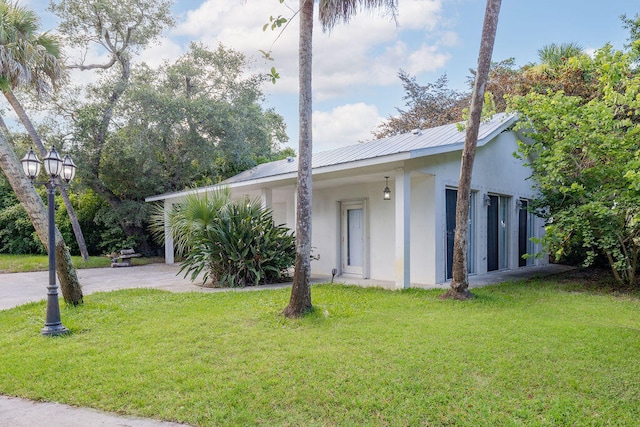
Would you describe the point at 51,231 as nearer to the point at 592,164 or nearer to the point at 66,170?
the point at 66,170

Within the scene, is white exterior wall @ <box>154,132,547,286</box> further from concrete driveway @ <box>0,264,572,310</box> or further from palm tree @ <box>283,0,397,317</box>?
palm tree @ <box>283,0,397,317</box>

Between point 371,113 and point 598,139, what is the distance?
684 inches

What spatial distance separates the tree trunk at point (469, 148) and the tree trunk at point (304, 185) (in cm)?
278

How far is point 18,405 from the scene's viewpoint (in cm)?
339

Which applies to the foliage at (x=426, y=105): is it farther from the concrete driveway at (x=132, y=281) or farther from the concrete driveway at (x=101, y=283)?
the concrete driveway at (x=101, y=283)

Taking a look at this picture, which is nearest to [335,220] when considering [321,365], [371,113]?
[321,365]

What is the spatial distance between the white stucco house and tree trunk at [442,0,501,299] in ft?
2.78

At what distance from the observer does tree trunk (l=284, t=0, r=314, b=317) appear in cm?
585

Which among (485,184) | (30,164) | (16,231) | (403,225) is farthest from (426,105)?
(16,231)

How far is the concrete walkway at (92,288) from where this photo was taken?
3084 millimetres

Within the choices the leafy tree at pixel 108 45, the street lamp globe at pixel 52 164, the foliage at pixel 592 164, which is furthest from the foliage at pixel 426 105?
the street lamp globe at pixel 52 164

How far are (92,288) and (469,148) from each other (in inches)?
342

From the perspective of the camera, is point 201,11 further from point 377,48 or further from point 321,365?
point 321,365

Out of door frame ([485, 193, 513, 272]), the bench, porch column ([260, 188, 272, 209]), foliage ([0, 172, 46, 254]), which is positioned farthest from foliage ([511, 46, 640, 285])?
foliage ([0, 172, 46, 254])
